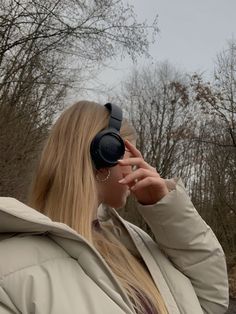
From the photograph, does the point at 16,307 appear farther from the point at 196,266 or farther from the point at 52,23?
the point at 52,23

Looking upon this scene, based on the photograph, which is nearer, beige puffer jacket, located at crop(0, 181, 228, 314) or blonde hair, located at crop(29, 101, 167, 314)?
beige puffer jacket, located at crop(0, 181, 228, 314)

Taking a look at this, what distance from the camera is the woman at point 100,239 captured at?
1.53 meters

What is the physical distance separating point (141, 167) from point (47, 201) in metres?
0.40

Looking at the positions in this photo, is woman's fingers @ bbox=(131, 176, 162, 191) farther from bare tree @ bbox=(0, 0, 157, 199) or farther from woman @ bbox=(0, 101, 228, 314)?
bare tree @ bbox=(0, 0, 157, 199)

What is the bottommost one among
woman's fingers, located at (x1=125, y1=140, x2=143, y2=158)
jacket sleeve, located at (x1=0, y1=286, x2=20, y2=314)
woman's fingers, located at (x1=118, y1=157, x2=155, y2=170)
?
jacket sleeve, located at (x1=0, y1=286, x2=20, y2=314)

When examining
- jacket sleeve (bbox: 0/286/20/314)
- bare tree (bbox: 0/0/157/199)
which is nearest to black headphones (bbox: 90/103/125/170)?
jacket sleeve (bbox: 0/286/20/314)

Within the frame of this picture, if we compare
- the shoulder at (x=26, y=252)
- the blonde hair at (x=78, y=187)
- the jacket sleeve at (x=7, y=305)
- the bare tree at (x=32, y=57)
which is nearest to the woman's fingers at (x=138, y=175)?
the blonde hair at (x=78, y=187)

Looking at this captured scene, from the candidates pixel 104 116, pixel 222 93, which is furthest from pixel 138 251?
pixel 222 93

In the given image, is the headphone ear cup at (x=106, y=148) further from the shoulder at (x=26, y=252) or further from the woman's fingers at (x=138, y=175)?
the shoulder at (x=26, y=252)

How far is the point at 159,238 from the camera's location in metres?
2.32

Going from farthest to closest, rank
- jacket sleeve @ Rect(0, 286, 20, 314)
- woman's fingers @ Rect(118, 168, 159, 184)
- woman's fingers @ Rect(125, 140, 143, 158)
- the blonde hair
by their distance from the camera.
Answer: woman's fingers @ Rect(125, 140, 143, 158), woman's fingers @ Rect(118, 168, 159, 184), the blonde hair, jacket sleeve @ Rect(0, 286, 20, 314)

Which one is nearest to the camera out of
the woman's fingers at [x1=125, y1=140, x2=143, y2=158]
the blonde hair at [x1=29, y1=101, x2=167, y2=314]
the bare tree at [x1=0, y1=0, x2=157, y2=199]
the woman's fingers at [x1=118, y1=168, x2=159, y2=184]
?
the blonde hair at [x1=29, y1=101, x2=167, y2=314]

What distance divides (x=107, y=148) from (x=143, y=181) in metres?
0.21

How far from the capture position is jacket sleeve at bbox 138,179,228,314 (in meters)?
2.25
